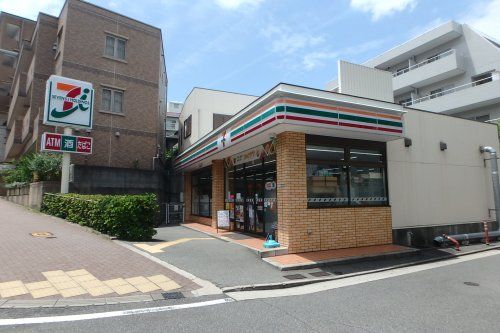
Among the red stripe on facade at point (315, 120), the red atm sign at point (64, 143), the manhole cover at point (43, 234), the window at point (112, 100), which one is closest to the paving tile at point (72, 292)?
the manhole cover at point (43, 234)

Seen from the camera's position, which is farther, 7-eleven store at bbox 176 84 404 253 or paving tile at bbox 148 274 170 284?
7-eleven store at bbox 176 84 404 253

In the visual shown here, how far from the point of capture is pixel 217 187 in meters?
15.7

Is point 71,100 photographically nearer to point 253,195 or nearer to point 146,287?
point 253,195

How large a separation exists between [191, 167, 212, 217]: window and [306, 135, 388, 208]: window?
24.2 ft

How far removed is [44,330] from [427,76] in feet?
112

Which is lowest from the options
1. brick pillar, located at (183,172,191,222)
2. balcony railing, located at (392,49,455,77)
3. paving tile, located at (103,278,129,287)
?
paving tile, located at (103,278,129,287)

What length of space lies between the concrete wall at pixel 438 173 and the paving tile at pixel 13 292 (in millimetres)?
10543

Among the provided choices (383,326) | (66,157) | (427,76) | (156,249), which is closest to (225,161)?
(156,249)

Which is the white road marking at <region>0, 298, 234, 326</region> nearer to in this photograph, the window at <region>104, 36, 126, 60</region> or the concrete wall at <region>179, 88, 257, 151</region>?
the concrete wall at <region>179, 88, 257, 151</region>

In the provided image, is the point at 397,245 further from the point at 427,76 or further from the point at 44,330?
the point at 427,76

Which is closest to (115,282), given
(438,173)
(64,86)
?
(438,173)

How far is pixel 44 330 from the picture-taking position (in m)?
4.43

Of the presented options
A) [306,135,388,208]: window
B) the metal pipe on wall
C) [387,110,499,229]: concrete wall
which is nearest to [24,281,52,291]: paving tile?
[306,135,388,208]: window

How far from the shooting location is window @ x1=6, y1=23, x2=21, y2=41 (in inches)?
1506
